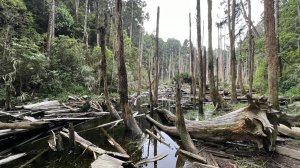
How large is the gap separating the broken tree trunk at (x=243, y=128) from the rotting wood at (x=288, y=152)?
0.17 m

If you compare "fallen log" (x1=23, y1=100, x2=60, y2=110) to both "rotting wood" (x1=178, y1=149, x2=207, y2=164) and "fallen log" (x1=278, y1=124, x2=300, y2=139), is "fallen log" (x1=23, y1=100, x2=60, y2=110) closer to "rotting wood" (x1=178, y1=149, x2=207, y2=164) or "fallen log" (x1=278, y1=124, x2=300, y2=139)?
"rotting wood" (x1=178, y1=149, x2=207, y2=164)

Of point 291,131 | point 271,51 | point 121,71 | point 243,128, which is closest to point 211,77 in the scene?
point 271,51

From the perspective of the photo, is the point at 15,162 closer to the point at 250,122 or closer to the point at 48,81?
the point at 250,122

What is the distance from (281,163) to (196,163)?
1976 mm

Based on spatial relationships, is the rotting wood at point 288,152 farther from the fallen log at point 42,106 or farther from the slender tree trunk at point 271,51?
the fallen log at point 42,106

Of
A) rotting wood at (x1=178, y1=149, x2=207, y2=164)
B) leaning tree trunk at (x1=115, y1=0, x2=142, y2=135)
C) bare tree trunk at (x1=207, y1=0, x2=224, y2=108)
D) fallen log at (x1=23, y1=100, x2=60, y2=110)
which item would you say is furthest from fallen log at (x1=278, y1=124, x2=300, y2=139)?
fallen log at (x1=23, y1=100, x2=60, y2=110)

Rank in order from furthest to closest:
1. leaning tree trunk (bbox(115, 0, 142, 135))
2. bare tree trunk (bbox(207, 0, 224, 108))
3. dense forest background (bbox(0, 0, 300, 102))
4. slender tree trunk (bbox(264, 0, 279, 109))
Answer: dense forest background (bbox(0, 0, 300, 102)) < bare tree trunk (bbox(207, 0, 224, 108)) < leaning tree trunk (bbox(115, 0, 142, 135)) < slender tree trunk (bbox(264, 0, 279, 109))

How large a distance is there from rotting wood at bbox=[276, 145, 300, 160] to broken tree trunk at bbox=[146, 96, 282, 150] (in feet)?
0.54

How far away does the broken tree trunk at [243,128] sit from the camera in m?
6.38

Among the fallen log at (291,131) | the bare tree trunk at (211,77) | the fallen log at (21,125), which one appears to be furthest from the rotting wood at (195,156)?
the bare tree trunk at (211,77)

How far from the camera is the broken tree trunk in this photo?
6375 millimetres

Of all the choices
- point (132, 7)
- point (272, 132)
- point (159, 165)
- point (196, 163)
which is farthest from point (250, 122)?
point (132, 7)

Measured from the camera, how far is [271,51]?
8641 mm

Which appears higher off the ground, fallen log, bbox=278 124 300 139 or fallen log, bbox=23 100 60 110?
fallen log, bbox=23 100 60 110
